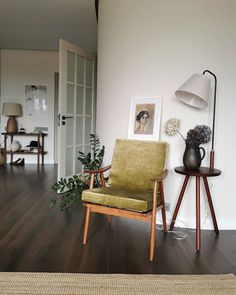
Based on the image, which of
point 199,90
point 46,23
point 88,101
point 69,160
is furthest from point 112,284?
point 46,23

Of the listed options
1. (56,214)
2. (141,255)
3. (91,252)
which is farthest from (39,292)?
(56,214)

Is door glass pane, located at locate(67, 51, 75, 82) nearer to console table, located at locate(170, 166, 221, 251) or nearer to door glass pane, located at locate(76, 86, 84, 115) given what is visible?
door glass pane, located at locate(76, 86, 84, 115)

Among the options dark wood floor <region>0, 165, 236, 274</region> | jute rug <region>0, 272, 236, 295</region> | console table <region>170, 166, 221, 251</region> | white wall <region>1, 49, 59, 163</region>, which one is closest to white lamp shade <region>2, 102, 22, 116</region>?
white wall <region>1, 49, 59, 163</region>

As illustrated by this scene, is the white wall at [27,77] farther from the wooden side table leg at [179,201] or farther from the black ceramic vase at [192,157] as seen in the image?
the black ceramic vase at [192,157]

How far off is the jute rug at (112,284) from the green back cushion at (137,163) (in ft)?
3.16

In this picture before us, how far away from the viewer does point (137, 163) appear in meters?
2.80

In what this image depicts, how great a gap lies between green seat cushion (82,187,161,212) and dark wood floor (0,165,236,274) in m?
0.36

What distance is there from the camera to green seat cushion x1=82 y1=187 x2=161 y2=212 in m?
2.22

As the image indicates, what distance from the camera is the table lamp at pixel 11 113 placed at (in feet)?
20.8

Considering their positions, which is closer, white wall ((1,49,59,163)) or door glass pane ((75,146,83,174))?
door glass pane ((75,146,83,174))

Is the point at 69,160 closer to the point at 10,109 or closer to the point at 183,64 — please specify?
the point at 183,64

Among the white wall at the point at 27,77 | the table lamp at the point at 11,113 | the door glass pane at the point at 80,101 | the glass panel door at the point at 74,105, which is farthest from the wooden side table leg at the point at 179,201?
the table lamp at the point at 11,113

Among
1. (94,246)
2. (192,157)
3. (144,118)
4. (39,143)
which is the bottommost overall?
(94,246)

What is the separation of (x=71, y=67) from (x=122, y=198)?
2446mm
